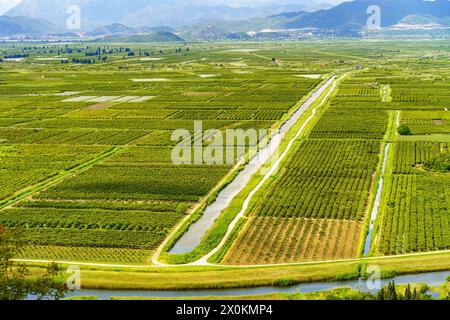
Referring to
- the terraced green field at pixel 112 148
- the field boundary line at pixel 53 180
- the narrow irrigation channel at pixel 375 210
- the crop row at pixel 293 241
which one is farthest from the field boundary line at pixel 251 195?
the field boundary line at pixel 53 180

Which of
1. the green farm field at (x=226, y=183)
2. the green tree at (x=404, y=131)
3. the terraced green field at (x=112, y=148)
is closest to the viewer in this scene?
the green farm field at (x=226, y=183)

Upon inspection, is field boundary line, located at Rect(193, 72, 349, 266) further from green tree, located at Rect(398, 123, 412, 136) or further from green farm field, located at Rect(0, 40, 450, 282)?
green tree, located at Rect(398, 123, 412, 136)

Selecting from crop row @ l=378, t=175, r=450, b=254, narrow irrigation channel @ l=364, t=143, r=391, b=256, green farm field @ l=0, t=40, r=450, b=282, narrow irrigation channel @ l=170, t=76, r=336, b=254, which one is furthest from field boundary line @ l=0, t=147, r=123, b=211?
crop row @ l=378, t=175, r=450, b=254

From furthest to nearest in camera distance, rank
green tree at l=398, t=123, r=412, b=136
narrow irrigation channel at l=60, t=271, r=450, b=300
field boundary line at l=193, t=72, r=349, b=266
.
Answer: green tree at l=398, t=123, r=412, b=136
field boundary line at l=193, t=72, r=349, b=266
narrow irrigation channel at l=60, t=271, r=450, b=300

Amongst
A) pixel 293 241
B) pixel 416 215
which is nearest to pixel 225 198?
pixel 293 241

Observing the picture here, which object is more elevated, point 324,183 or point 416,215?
point 324,183

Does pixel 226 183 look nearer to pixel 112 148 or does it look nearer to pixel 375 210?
pixel 375 210

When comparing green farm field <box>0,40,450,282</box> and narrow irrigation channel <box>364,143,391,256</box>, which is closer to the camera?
green farm field <box>0,40,450,282</box>

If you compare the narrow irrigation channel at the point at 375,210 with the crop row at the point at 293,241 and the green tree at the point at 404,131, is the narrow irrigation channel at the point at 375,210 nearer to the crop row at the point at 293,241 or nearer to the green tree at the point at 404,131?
the crop row at the point at 293,241

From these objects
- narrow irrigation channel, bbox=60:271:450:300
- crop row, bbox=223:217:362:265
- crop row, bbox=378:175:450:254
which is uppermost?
crop row, bbox=378:175:450:254
